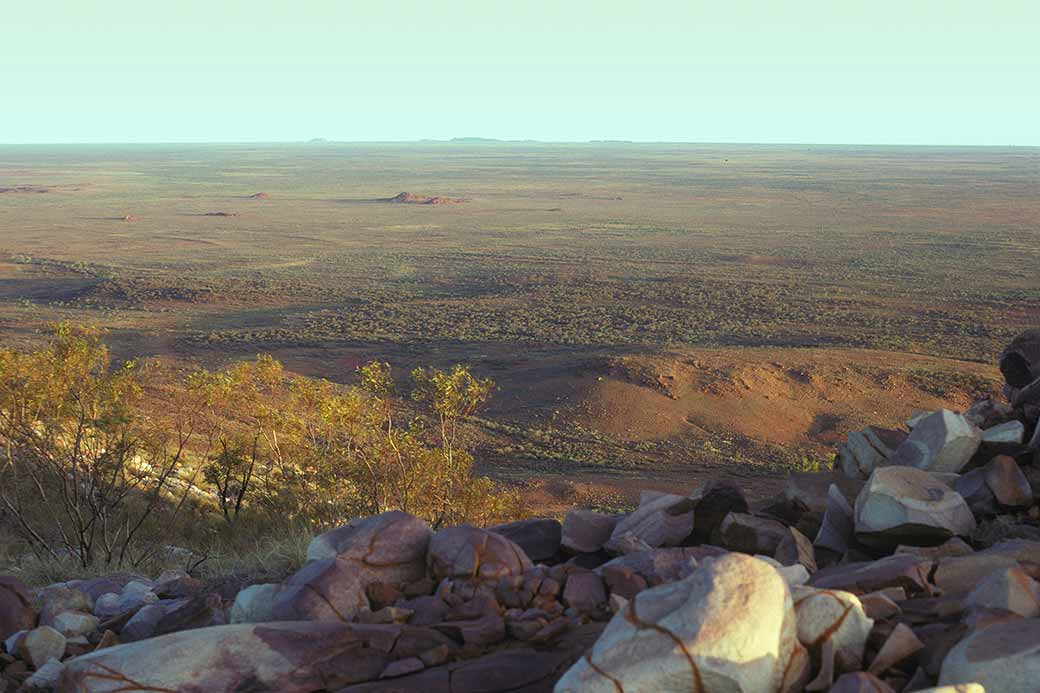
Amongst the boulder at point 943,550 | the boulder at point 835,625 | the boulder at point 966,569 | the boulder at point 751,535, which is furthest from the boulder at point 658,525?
the boulder at point 835,625

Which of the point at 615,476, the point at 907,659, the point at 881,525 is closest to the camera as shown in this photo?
the point at 907,659

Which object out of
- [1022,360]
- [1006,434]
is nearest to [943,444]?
[1006,434]

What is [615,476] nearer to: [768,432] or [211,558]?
[768,432]

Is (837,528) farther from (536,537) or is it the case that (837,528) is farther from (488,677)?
(488,677)

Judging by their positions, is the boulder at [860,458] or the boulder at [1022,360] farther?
the boulder at [1022,360]

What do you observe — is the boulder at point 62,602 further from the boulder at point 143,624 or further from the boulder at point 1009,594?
the boulder at point 1009,594

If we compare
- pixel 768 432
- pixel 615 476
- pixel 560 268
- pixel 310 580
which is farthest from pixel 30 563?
pixel 560 268

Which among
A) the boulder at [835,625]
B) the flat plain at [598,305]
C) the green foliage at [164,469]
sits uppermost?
the boulder at [835,625]
